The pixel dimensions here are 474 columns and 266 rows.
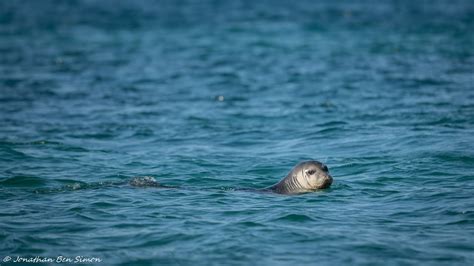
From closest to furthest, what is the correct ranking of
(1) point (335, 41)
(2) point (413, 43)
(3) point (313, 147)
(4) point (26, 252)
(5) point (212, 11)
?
(4) point (26, 252) → (3) point (313, 147) → (2) point (413, 43) → (1) point (335, 41) → (5) point (212, 11)

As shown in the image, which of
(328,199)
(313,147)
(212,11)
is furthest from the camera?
(212,11)

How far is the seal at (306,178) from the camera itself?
11.7m

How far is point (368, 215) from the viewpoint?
1063cm

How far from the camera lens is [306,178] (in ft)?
38.6

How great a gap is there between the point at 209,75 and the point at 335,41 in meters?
9.82

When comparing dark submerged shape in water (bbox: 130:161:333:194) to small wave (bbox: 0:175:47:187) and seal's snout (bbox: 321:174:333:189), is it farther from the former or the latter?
small wave (bbox: 0:175:47:187)

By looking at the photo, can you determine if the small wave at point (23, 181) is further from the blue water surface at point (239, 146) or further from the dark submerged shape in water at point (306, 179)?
the dark submerged shape in water at point (306, 179)

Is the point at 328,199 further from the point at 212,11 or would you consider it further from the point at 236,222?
the point at 212,11

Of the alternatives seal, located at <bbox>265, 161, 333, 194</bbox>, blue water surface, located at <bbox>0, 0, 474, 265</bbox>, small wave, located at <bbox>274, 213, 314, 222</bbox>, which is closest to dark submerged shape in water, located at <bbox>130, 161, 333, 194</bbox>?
seal, located at <bbox>265, 161, 333, 194</bbox>

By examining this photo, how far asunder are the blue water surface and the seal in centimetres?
18

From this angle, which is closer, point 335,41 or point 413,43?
point 413,43

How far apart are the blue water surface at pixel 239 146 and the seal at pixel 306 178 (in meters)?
0.18

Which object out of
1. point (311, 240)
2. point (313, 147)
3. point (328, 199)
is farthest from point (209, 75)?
point (311, 240)

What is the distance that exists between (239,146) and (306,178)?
4.52 m
